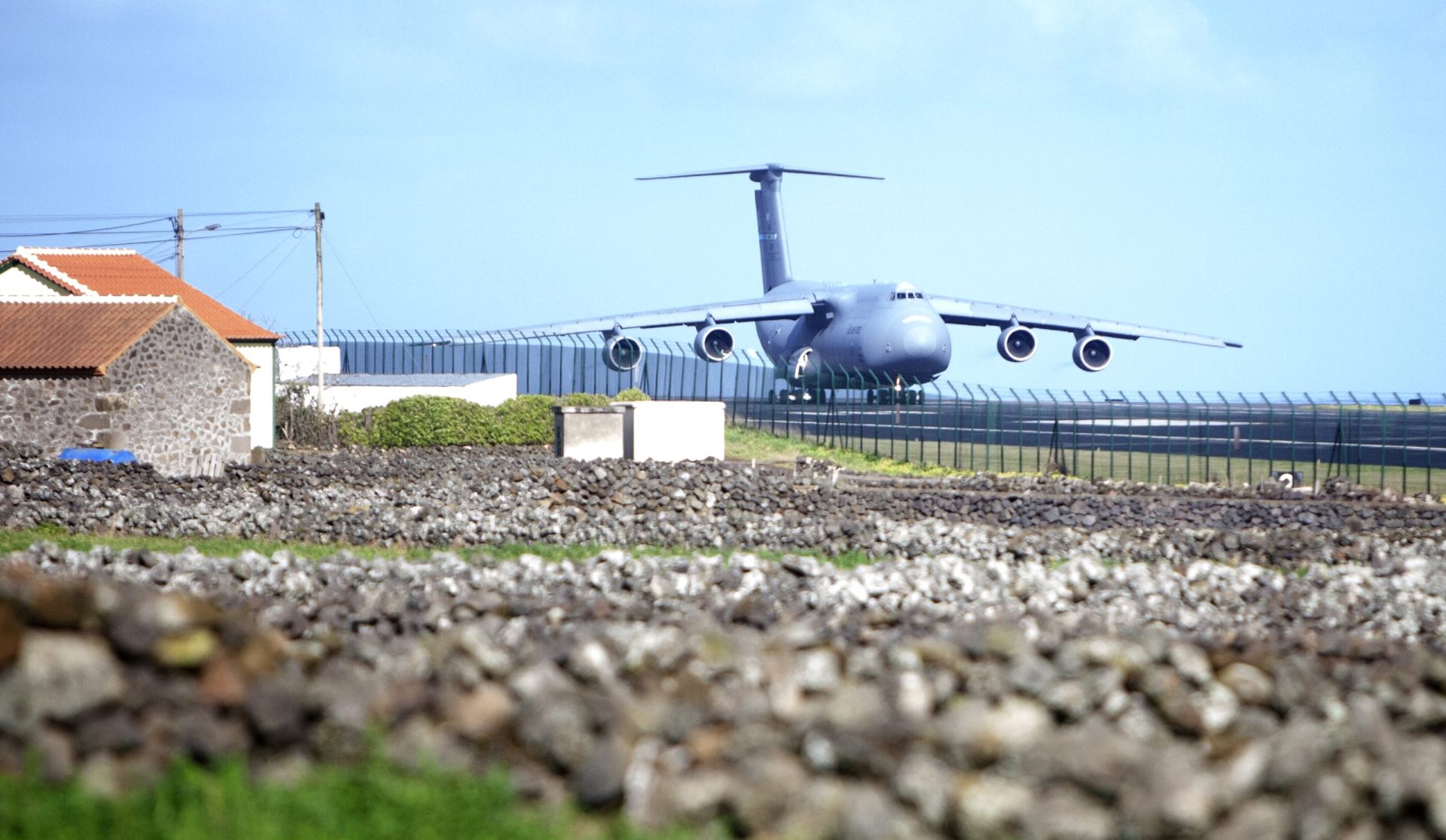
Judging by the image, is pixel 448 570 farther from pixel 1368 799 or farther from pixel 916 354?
pixel 916 354

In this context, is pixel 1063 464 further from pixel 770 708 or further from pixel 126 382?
pixel 770 708

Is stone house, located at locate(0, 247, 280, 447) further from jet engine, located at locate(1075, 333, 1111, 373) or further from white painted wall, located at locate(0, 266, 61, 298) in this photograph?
jet engine, located at locate(1075, 333, 1111, 373)

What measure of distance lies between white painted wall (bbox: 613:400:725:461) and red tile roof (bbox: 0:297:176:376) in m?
7.31

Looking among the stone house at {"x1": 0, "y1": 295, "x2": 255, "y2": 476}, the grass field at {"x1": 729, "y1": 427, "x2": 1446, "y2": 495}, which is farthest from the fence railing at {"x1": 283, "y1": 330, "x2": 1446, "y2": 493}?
the stone house at {"x1": 0, "y1": 295, "x2": 255, "y2": 476}

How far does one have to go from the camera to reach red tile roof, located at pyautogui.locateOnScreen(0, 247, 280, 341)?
3056cm

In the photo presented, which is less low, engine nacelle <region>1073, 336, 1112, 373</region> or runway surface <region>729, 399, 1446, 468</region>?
engine nacelle <region>1073, 336, 1112, 373</region>

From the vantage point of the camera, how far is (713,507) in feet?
53.6

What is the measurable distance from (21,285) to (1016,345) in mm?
27346

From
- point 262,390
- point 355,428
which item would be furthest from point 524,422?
point 262,390

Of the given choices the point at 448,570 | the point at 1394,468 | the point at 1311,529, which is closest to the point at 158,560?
the point at 448,570

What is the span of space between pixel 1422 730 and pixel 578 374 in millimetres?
45762

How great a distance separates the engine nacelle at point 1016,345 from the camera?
4216 cm

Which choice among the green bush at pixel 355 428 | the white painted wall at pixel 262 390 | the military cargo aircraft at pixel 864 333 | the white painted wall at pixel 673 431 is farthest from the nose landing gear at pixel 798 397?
the white painted wall at pixel 262 390

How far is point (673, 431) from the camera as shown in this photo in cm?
2262
